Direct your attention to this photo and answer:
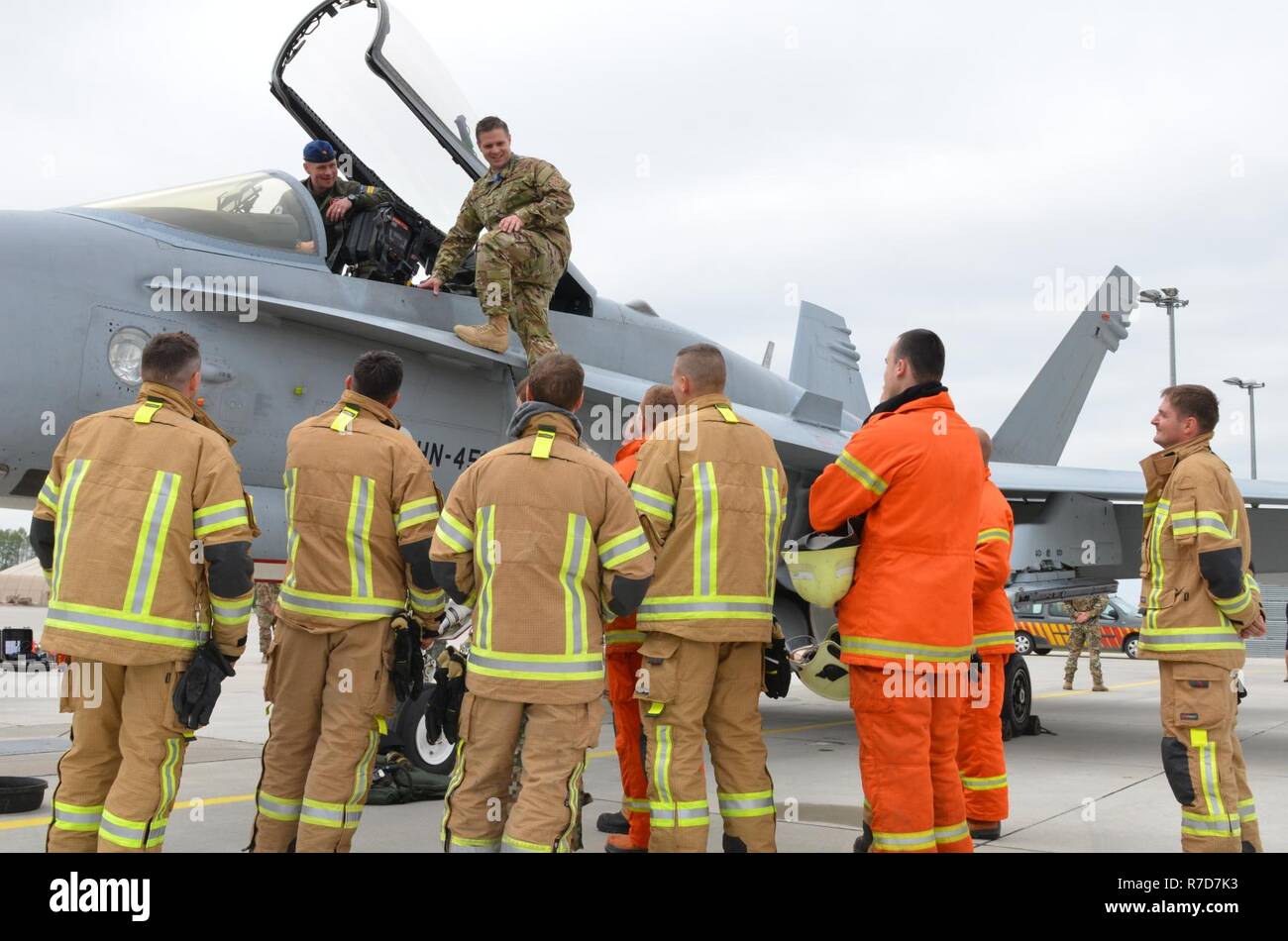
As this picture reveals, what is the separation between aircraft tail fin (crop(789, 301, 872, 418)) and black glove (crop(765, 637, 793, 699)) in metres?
9.85

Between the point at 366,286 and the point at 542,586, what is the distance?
3.48m

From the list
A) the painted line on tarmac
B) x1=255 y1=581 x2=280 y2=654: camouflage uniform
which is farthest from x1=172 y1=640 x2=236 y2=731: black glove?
the painted line on tarmac

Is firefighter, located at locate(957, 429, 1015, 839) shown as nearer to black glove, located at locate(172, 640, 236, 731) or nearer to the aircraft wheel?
the aircraft wheel

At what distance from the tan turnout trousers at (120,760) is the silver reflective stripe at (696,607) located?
167cm

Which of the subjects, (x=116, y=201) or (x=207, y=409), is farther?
(x=116, y=201)

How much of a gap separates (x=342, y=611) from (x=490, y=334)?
2.89m

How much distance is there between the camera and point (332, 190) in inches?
277

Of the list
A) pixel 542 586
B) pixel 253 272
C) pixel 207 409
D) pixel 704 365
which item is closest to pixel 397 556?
pixel 542 586

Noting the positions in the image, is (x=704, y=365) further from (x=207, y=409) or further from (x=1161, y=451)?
(x=207, y=409)

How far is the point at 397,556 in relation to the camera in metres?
4.31

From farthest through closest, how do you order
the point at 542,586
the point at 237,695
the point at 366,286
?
the point at 237,695 → the point at 366,286 → the point at 542,586

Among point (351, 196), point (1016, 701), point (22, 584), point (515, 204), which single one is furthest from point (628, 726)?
point (22, 584)

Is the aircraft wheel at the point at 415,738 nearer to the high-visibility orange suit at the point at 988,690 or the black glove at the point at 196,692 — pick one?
the black glove at the point at 196,692
